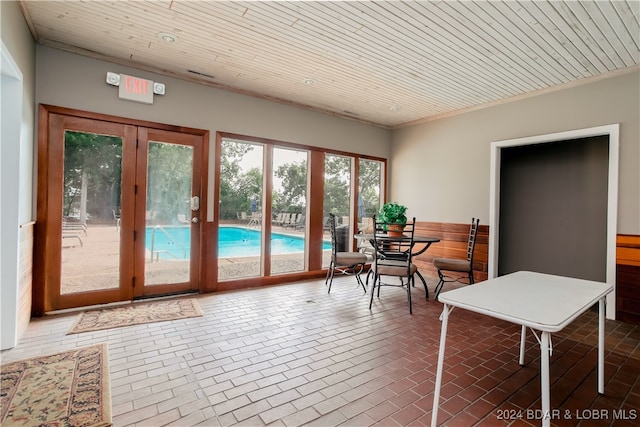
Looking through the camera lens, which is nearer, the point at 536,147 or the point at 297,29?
the point at 297,29

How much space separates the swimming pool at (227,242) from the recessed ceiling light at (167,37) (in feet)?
7.21

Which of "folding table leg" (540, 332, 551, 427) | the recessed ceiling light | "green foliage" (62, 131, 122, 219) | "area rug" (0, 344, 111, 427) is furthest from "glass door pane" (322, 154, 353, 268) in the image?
"folding table leg" (540, 332, 551, 427)

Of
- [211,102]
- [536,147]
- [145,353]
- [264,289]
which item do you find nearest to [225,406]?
[145,353]

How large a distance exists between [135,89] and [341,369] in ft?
12.7

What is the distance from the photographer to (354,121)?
231 inches

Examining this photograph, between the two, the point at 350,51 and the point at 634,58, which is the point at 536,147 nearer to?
the point at 634,58

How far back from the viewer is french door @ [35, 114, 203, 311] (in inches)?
133

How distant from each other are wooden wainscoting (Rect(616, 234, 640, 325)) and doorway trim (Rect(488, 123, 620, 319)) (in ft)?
0.14

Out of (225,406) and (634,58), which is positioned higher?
(634,58)

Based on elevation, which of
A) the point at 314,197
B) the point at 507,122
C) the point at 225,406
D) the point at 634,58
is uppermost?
the point at 634,58

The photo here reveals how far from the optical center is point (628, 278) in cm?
347

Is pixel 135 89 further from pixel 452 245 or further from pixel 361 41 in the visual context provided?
pixel 452 245

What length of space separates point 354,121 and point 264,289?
348 centimetres

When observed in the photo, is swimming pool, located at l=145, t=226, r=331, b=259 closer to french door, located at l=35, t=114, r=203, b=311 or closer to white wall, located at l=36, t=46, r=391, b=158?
french door, located at l=35, t=114, r=203, b=311
